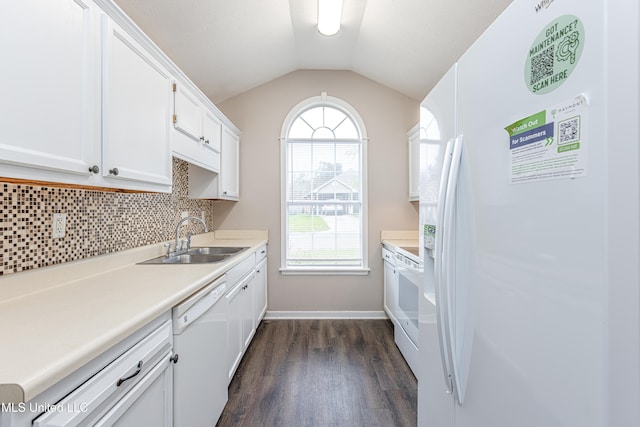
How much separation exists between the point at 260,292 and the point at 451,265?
96.0 inches

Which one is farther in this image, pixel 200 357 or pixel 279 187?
pixel 279 187

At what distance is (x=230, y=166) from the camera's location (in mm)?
3109

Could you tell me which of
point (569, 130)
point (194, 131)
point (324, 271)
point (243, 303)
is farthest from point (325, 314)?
point (569, 130)

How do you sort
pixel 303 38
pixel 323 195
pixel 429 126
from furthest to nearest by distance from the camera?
pixel 323 195 → pixel 303 38 → pixel 429 126

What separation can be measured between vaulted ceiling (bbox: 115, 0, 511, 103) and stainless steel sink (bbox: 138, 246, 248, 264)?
160cm

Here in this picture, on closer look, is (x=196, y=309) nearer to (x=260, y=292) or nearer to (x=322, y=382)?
(x=322, y=382)

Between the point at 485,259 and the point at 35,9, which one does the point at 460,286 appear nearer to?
the point at 485,259

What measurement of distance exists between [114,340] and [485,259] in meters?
1.07

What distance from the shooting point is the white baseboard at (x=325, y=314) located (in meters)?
3.43

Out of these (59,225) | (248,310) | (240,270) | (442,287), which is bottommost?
(248,310)

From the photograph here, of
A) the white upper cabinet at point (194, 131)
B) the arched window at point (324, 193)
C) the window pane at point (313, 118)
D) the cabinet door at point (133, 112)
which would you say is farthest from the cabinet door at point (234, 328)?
the window pane at point (313, 118)

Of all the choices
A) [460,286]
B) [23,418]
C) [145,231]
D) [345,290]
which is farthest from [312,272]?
[23,418]

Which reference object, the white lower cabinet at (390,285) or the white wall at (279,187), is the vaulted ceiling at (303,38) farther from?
the white lower cabinet at (390,285)

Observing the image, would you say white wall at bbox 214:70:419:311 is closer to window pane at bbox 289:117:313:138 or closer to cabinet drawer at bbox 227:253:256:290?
window pane at bbox 289:117:313:138
